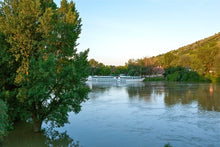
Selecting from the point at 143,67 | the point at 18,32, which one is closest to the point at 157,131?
the point at 18,32

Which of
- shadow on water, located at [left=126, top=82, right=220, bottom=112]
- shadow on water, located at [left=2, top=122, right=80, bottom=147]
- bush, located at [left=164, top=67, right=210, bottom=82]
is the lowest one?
shadow on water, located at [left=2, top=122, right=80, bottom=147]

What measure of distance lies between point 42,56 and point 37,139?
5094 mm

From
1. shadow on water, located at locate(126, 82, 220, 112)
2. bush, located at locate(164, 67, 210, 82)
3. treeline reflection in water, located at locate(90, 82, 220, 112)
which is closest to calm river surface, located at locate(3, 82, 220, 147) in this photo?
shadow on water, located at locate(126, 82, 220, 112)

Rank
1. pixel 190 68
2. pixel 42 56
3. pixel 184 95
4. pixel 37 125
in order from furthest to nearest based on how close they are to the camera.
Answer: pixel 190 68 → pixel 184 95 → pixel 37 125 → pixel 42 56

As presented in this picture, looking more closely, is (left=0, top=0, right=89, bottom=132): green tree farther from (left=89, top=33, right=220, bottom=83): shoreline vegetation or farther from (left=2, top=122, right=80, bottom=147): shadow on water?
(left=89, top=33, right=220, bottom=83): shoreline vegetation

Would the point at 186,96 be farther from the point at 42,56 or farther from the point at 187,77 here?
the point at 187,77

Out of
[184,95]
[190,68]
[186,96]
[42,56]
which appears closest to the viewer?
[42,56]

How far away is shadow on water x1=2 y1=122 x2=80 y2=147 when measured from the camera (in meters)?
12.0

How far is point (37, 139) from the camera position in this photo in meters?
12.8

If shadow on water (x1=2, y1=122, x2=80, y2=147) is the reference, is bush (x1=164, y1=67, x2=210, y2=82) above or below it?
above

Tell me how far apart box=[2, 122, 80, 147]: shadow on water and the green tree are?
81cm

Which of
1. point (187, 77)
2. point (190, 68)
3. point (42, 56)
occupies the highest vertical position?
point (190, 68)

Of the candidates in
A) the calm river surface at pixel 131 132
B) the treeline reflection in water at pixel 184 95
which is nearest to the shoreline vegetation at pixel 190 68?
the treeline reflection in water at pixel 184 95

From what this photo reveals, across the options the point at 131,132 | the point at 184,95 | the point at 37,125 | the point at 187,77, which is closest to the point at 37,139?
the point at 37,125
